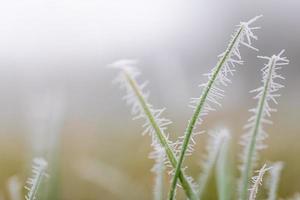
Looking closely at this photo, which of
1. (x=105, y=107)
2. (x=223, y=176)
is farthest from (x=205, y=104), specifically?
(x=105, y=107)

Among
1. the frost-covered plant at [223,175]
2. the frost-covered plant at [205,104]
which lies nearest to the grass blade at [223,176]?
the frost-covered plant at [223,175]

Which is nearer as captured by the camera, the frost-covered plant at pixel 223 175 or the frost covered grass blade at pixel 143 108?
the frost covered grass blade at pixel 143 108

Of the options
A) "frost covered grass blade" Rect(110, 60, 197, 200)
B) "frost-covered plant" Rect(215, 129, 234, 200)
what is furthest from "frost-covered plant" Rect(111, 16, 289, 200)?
"frost-covered plant" Rect(215, 129, 234, 200)

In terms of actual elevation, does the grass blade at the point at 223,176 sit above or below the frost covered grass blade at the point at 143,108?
below

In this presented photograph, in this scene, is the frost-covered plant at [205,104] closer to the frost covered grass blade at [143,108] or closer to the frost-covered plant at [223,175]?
the frost covered grass blade at [143,108]

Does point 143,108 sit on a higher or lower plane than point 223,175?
higher

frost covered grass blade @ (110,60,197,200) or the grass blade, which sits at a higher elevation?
frost covered grass blade @ (110,60,197,200)

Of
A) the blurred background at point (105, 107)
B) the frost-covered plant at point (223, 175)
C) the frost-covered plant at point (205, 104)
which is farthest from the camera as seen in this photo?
the blurred background at point (105, 107)

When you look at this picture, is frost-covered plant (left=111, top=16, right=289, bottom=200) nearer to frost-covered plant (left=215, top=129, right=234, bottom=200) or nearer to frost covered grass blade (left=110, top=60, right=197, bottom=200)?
frost covered grass blade (left=110, top=60, right=197, bottom=200)

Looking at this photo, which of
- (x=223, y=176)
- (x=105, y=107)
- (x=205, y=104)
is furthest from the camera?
(x=105, y=107)

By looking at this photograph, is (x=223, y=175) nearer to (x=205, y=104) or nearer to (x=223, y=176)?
(x=223, y=176)
